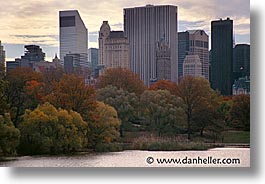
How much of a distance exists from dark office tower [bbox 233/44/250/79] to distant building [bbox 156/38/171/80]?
0.36m

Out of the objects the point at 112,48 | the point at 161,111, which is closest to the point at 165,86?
the point at 161,111

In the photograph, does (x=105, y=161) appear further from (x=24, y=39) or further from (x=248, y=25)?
(x=248, y=25)

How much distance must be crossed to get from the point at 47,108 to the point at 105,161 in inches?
17.0

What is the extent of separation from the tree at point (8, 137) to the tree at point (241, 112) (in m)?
1.16

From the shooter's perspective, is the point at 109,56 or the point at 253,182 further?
the point at 109,56

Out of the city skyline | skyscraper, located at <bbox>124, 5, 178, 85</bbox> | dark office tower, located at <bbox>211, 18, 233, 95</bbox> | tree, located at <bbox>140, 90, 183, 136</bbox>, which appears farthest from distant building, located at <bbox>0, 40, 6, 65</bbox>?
dark office tower, located at <bbox>211, 18, 233, 95</bbox>

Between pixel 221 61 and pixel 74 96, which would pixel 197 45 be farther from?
pixel 74 96

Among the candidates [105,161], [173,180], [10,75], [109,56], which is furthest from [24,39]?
[173,180]

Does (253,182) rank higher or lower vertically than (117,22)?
lower

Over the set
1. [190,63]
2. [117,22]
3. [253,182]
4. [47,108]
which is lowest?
[253,182]

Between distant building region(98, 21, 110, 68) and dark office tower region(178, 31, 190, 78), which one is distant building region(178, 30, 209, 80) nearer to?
dark office tower region(178, 31, 190, 78)

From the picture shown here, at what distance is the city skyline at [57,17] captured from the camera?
3.09m

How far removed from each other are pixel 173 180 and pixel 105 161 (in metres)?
0.37

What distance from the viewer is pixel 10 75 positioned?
323 cm
